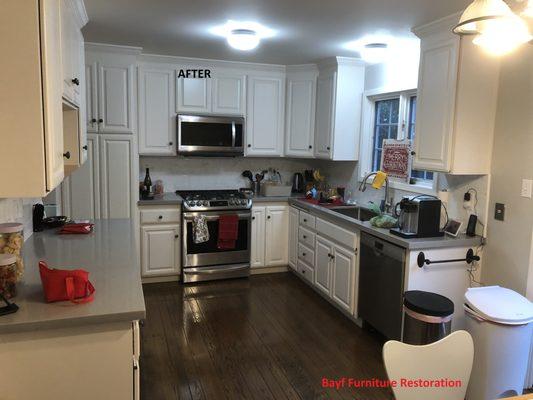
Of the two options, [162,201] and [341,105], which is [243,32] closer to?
[341,105]

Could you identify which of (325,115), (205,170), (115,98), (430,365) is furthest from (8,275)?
(325,115)

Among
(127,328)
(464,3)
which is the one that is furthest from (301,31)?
(127,328)

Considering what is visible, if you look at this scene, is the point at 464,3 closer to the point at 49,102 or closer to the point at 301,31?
the point at 301,31

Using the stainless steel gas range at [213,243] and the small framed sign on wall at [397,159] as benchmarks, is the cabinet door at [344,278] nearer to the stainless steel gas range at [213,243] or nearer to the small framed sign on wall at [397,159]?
the small framed sign on wall at [397,159]

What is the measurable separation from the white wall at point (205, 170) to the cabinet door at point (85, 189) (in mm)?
738

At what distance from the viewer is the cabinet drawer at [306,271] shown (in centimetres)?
421

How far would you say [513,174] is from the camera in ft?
8.74

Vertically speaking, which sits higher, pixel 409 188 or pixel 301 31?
pixel 301 31

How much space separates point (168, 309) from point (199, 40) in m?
2.35

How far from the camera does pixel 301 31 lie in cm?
321

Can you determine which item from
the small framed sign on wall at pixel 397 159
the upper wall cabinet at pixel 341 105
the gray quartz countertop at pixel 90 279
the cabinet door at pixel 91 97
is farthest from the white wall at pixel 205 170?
the gray quartz countertop at pixel 90 279

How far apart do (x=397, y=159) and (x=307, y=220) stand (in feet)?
3.46

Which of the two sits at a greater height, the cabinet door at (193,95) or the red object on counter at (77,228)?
the cabinet door at (193,95)

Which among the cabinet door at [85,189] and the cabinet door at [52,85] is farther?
the cabinet door at [85,189]
